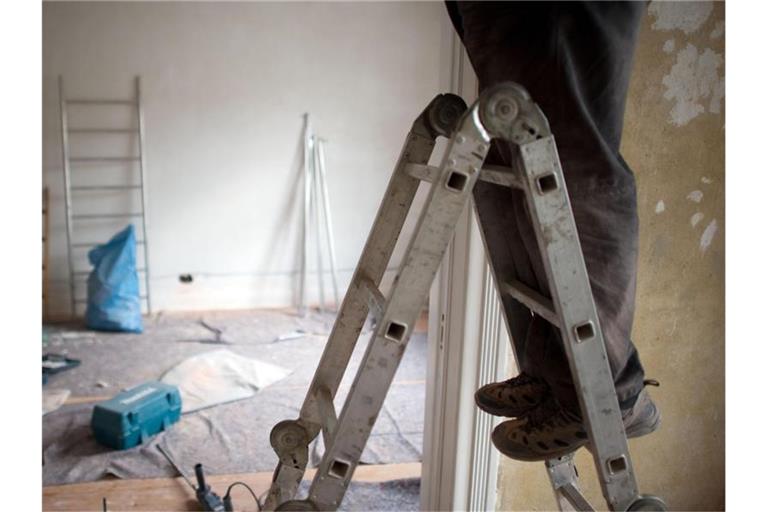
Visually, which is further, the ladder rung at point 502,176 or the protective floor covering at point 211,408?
the protective floor covering at point 211,408

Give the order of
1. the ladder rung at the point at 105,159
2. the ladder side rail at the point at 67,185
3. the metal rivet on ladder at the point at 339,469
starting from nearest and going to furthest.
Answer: the metal rivet on ladder at the point at 339,469 < the ladder side rail at the point at 67,185 < the ladder rung at the point at 105,159

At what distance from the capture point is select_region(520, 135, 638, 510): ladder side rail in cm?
89

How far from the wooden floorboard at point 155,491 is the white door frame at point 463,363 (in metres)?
0.75

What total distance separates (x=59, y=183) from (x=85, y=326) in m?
1.07

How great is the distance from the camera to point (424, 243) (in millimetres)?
914

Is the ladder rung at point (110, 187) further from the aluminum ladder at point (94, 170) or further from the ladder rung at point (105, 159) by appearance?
the ladder rung at point (105, 159)

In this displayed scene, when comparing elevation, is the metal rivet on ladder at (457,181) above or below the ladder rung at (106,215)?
below

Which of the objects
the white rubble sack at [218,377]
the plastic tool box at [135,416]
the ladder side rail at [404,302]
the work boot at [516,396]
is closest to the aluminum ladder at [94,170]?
the white rubble sack at [218,377]

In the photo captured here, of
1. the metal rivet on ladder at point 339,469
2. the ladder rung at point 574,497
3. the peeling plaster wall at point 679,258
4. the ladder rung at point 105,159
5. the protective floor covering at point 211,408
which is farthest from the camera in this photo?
the ladder rung at point 105,159

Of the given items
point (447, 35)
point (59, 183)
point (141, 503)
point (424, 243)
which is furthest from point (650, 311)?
point (59, 183)

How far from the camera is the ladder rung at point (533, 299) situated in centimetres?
103

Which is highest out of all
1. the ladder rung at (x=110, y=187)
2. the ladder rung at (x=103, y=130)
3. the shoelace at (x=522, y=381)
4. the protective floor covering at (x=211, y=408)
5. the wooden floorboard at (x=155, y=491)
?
the ladder rung at (x=103, y=130)

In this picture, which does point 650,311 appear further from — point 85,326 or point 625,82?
point 85,326

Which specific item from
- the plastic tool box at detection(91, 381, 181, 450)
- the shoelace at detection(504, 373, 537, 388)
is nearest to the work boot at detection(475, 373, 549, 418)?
the shoelace at detection(504, 373, 537, 388)
